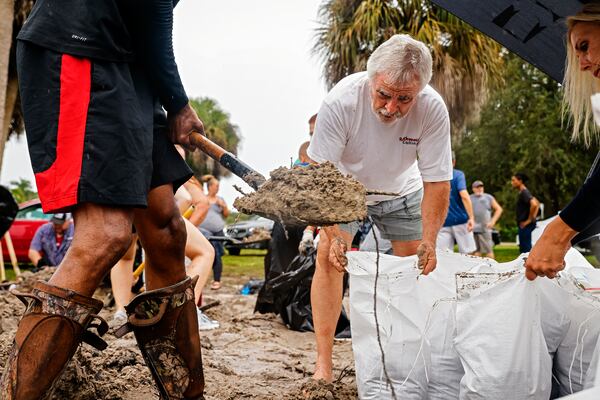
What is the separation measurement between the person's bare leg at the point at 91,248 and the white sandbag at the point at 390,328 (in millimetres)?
1203

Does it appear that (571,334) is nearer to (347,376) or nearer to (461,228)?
(347,376)

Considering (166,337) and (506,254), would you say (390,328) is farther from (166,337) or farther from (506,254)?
(506,254)

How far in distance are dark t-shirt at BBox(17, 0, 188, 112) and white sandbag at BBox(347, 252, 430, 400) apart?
1245mm

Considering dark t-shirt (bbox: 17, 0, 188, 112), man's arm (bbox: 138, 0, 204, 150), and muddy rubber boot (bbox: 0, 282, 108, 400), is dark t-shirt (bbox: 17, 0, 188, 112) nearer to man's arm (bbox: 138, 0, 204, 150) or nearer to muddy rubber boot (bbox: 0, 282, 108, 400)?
man's arm (bbox: 138, 0, 204, 150)

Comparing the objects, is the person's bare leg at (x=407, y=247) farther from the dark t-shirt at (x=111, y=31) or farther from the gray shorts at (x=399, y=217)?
the dark t-shirt at (x=111, y=31)

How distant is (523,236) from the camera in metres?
11.7

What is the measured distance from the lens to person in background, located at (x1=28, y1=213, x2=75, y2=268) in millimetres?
9063

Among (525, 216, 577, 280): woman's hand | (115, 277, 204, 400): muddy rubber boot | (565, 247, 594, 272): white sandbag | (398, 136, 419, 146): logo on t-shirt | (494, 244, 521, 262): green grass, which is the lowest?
(494, 244, 521, 262): green grass

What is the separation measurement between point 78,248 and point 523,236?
35.0 feet

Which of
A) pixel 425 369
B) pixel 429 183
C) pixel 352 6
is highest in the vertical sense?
pixel 352 6

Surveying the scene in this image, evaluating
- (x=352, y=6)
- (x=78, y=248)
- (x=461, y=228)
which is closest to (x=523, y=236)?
(x=461, y=228)

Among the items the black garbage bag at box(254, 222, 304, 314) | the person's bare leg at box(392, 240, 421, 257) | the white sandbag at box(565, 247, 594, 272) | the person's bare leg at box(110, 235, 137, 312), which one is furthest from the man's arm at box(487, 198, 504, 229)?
the white sandbag at box(565, 247, 594, 272)

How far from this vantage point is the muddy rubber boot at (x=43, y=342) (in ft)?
6.28

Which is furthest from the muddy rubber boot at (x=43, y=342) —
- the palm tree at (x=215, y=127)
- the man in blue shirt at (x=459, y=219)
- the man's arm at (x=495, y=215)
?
the palm tree at (x=215, y=127)
